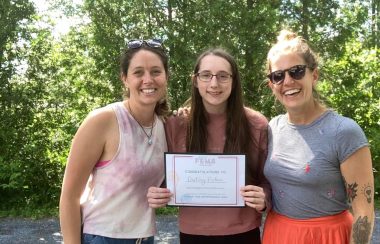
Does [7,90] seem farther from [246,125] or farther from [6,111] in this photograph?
[246,125]

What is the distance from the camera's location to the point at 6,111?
967 cm

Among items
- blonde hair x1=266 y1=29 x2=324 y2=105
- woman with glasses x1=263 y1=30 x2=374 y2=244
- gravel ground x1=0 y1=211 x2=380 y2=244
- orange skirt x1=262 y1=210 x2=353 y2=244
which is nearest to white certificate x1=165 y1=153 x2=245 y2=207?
woman with glasses x1=263 y1=30 x2=374 y2=244

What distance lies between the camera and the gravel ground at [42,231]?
259 inches

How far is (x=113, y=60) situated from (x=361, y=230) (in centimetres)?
803

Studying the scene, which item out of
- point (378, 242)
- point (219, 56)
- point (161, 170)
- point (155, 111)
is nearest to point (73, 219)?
point (161, 170)

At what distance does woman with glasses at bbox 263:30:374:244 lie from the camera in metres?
2.43

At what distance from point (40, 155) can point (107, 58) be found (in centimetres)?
262

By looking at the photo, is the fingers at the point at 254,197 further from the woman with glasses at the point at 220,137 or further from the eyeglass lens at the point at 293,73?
the eyeglass lens at the point at 293,73

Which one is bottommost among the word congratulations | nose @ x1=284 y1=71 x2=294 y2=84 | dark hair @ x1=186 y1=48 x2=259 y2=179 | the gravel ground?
the gravel ground

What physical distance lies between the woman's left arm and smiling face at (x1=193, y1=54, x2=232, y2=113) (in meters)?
0.90

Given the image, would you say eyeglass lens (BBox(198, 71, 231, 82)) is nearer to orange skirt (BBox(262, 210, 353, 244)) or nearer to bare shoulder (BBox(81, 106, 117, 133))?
bare shoulder (BBox(81, 106, 117, 133))

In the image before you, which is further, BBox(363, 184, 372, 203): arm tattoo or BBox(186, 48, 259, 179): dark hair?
BBox(186, 48, 259, 179): dark hair

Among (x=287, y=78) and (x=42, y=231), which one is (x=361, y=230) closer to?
(x=287, y=78)

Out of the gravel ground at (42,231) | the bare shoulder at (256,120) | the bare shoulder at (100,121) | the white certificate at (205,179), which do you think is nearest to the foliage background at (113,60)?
the gravel ground at (42,231)
